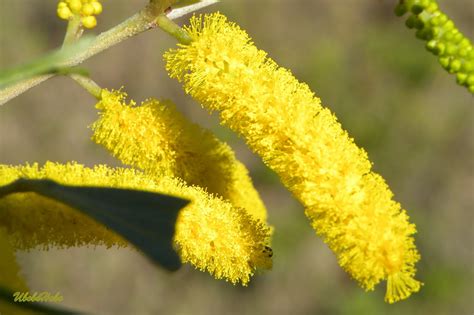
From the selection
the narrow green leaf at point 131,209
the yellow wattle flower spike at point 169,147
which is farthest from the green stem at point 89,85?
the narrow green leaf at point 131,209

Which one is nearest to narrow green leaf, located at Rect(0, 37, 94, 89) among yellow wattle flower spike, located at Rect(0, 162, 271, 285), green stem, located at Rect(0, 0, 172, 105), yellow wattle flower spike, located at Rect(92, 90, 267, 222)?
yellow wattle flower spike, located at Rect(0, 162, 271, 285)

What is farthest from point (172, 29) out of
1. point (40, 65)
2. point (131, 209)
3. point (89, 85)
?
point (40, 65)

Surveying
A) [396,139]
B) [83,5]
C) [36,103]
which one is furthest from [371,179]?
[36,103]

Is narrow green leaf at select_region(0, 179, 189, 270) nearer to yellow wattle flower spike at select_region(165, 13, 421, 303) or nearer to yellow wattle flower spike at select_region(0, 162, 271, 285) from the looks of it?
yellow wattle flower spike at select_region(0, 162, 271, 285)

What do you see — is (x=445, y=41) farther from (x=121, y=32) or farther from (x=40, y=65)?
(x=40, y=65)

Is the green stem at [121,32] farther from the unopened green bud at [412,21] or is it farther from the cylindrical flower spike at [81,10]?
the unopened green bud at [412,21]
